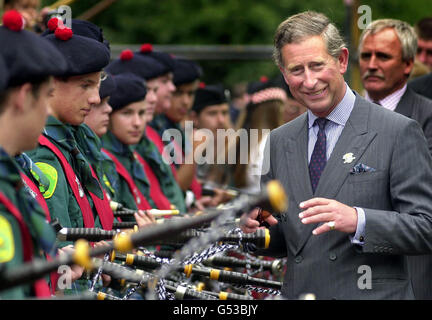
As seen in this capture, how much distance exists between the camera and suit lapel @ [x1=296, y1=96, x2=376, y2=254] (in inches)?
157

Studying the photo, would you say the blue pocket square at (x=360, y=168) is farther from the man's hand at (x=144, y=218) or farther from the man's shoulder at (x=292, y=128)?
the man's hand at (x=144, y=218)

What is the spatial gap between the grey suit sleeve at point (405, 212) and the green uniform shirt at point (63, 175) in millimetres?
1570

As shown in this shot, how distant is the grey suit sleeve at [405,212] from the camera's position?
12.5 feet

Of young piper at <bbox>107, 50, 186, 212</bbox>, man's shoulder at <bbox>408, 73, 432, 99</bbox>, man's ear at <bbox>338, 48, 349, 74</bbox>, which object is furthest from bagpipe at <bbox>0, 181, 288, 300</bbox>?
man's shoulder at <bbox>408, 73, 432, 99</bbox>

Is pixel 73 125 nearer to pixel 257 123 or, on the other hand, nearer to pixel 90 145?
pixel 90 145

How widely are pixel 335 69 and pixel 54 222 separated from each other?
1.57 meters

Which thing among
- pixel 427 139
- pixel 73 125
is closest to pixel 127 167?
pixel 73 125

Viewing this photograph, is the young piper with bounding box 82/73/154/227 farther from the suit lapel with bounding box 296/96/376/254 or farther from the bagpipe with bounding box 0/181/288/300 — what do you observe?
the suit lapel with bounding box 296/96/376/254

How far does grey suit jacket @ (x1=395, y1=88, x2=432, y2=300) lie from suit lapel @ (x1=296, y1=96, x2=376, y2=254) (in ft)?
4.45

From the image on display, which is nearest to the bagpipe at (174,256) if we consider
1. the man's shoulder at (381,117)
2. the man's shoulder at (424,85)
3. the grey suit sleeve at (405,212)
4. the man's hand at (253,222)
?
the man's hand at (253,222)

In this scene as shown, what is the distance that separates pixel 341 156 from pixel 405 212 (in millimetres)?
404

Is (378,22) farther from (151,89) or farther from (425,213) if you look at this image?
(425,213)

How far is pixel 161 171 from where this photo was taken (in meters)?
7.45

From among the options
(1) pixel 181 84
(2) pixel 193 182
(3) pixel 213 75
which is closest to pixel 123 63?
(1) pixel 181 84
